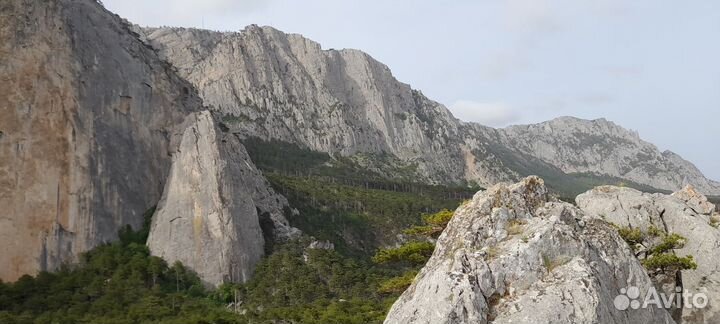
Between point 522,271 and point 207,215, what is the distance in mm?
69931

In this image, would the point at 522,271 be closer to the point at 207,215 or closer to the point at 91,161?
the point at 207,215

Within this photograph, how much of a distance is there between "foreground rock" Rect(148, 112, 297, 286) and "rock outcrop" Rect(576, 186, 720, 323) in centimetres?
5642

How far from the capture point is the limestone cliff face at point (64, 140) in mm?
74125

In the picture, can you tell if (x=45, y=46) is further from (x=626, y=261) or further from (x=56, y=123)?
(x=626, y=261)

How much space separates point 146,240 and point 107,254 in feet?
21.5

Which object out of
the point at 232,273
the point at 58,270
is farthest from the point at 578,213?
the point at 58,270

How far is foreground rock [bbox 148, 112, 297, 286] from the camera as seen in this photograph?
77.3 meters

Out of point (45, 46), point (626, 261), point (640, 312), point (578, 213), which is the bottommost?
point (640, 312)

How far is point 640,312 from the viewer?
50.6 feet

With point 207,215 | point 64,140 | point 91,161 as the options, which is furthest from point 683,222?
point 64,140

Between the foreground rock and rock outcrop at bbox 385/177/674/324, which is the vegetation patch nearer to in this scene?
rock outcrop at bbox 385/177/674/324

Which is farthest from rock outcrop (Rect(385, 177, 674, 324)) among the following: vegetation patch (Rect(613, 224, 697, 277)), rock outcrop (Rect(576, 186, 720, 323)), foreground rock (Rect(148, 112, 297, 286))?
foreground rock (Rect(148, 112, 297, 286))

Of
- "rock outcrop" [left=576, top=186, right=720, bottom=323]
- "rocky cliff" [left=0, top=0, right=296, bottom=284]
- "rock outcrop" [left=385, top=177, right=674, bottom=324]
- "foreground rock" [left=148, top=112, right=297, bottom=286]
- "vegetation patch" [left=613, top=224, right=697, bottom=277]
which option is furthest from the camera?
"foreground rock" [left=148, top=112, right=297, bottom=286]

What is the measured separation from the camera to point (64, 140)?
77.0m
